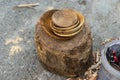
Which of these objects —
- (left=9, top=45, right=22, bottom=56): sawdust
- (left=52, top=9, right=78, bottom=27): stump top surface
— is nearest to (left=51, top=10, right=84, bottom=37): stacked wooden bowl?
(left=52, top=9, right=78, bottom=27): stump top surface

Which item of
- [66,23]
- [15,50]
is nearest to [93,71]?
[66,23]

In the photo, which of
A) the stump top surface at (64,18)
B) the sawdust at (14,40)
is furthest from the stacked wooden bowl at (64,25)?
the sawdust at (14,40)

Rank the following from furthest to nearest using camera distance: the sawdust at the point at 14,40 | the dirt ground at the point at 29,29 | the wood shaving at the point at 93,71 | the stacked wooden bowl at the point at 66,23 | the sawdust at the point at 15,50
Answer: the sawdust at the point at 14,40 → the sawdust at the point at 15,50 → the dirt ground at the point at 29,29 → the wood shaving at the point at 93,71 → the stacked wooden bowl at the point at 66,23

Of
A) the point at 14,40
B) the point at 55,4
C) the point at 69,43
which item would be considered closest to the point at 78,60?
the point at 69,43

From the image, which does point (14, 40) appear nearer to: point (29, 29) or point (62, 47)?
point (29, 29)

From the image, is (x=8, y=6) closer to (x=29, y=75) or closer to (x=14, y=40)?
(x=14, y=40)

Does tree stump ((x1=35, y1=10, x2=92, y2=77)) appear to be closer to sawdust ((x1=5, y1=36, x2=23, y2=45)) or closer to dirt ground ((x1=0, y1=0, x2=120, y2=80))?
dirt ground ((x1=0, y1=0, x2=120, y2=80))

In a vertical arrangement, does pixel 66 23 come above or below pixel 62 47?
above

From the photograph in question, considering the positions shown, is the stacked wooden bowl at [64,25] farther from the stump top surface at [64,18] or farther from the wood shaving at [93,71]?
the wood shaving at [93,71]
